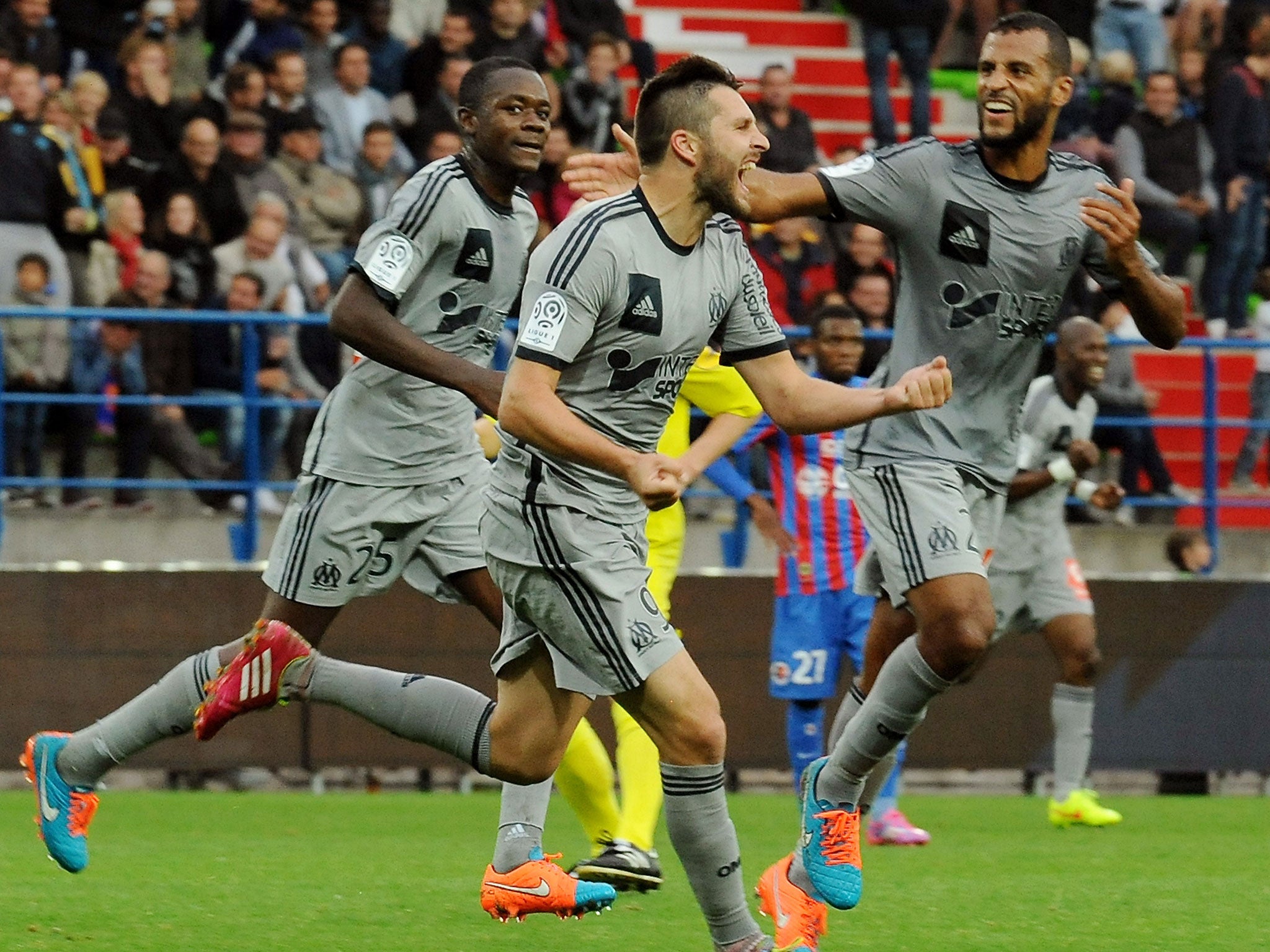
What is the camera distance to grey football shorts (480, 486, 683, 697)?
555 cm

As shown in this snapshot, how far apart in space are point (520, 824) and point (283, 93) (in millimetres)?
8491

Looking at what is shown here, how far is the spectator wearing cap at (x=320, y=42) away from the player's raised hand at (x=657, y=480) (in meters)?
10.2

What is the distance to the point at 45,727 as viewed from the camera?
11391mm

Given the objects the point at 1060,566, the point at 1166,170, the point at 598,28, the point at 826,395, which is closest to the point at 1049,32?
the point at 826,395

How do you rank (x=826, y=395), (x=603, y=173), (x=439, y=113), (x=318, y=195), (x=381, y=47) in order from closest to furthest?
(x=826, y=395), (x=603, y=173), (x=318, y=195), (x=439, y=113), (x=381, y=47)

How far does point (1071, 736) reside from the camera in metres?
10.6

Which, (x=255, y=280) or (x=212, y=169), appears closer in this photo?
(x=255, y=280)

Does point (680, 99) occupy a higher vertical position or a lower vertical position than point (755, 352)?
higher

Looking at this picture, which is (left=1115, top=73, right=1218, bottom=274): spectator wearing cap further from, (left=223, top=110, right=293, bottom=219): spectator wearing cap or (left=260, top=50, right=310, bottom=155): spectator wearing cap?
(left=223, top=110, right=293, bottom=219): spectator wearing cap

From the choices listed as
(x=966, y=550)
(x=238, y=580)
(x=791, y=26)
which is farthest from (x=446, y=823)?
(x=791, y=26)

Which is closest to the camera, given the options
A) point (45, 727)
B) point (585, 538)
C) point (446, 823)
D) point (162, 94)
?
point (585, 538)

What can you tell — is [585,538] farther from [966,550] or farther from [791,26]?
[791,26]

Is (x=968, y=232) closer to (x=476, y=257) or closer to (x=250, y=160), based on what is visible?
(x=476, y=257)

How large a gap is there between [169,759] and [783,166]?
6.18 metres
